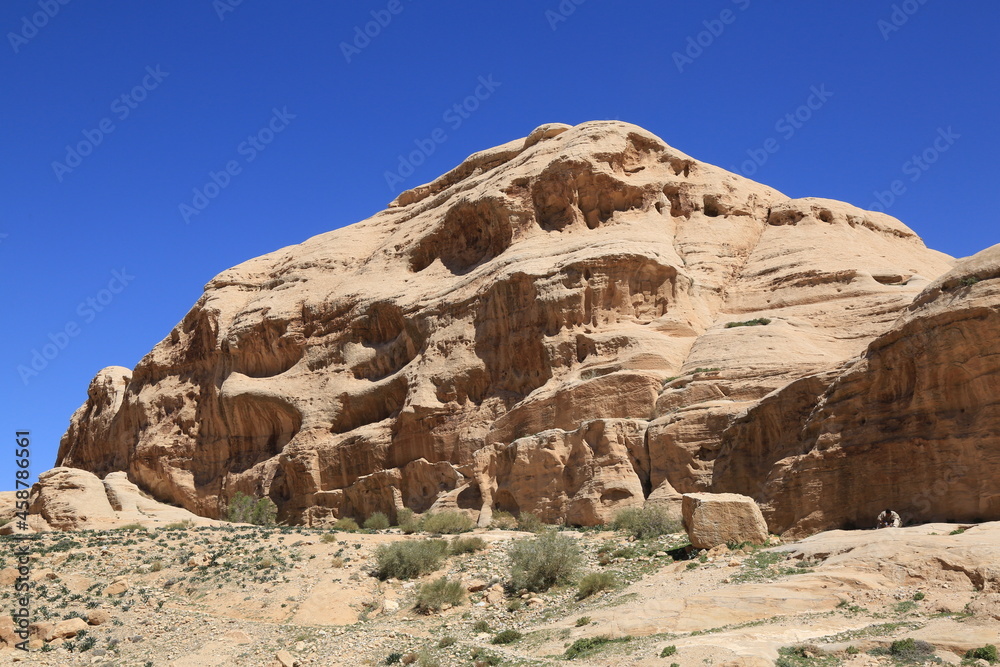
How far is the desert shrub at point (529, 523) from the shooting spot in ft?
98.4

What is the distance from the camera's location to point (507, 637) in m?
18.8

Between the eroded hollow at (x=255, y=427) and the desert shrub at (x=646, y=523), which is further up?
the eroded hollow at (x=255, y=427)

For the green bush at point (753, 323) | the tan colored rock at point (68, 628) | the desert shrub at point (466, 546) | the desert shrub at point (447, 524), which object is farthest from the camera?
the green bush at point (753, 323)

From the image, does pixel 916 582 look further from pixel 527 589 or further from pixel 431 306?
pixel 431 306

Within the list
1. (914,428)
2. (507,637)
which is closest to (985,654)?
(507,637)

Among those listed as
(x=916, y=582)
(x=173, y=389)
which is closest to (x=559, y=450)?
(x=916, y=582)

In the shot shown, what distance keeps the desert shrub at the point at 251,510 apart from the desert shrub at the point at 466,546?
15721 millimetres

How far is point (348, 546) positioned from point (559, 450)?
26.9ft

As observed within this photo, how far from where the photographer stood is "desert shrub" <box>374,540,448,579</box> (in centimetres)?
2416

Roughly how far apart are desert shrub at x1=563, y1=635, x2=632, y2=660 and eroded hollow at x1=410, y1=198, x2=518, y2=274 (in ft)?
91.4

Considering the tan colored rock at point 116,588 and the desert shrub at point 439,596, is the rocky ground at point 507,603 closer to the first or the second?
the tan colored rock at point 116,588

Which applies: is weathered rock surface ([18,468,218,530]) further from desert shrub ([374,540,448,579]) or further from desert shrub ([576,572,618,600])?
desert shrub ([576,572,618,600])

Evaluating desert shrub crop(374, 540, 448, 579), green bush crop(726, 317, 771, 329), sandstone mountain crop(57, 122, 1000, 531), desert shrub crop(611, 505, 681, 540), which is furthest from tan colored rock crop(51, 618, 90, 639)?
green bush crop(726, 317, 771, 329)

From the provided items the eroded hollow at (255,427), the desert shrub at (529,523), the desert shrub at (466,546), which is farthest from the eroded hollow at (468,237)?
the desert shrub at (466,546)
